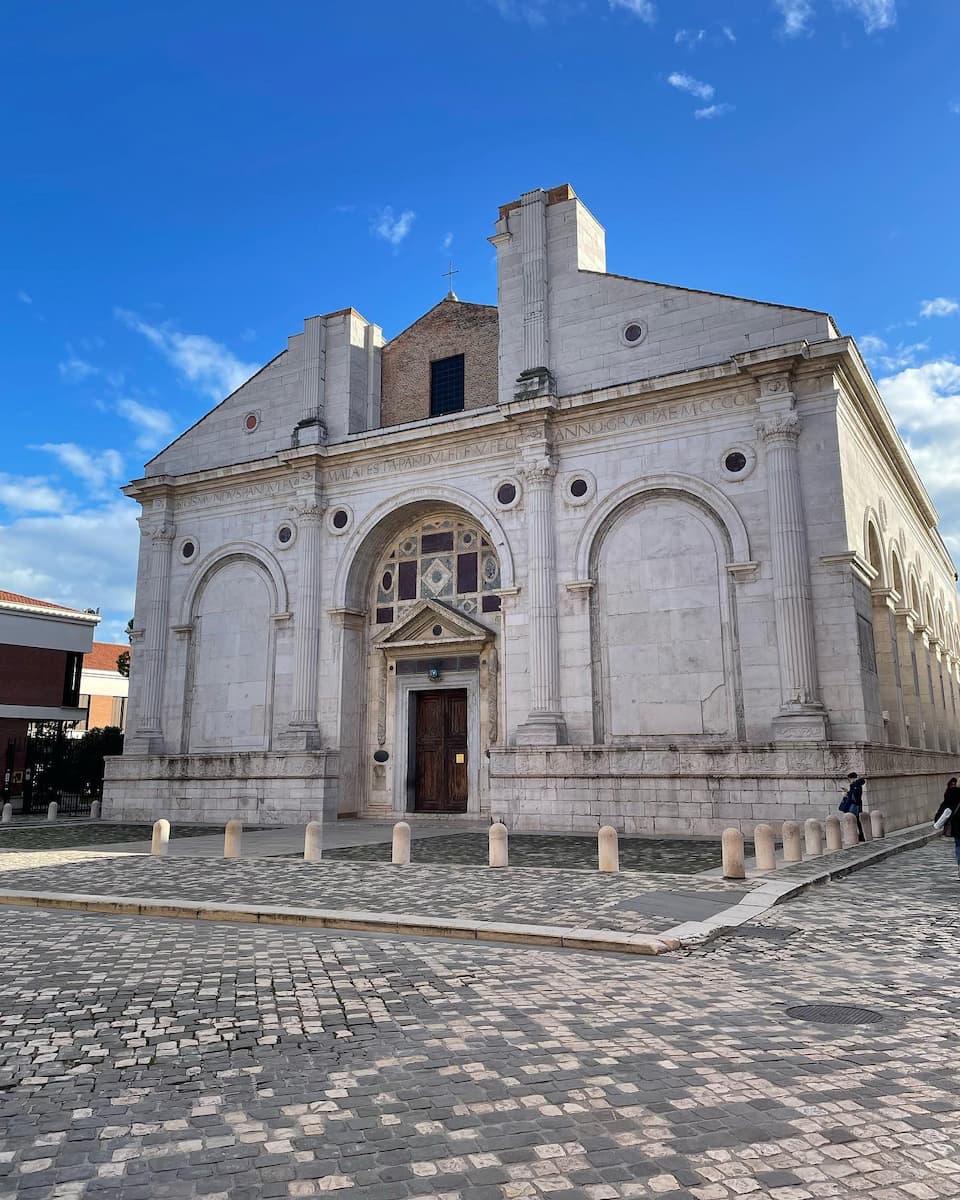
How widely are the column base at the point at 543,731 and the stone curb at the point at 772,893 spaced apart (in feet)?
23.1

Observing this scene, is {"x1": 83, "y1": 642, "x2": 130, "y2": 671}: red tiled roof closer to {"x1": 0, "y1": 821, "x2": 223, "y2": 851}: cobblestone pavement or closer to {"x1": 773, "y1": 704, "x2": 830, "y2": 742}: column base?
{"x1": 0, "y1": 821, "x2": 223, "y2": 851}: cobblestone pavement

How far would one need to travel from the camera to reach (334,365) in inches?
1057

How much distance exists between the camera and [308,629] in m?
25.2

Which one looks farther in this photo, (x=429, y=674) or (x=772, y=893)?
(x=429, y=674)

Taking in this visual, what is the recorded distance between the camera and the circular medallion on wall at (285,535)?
26.4m

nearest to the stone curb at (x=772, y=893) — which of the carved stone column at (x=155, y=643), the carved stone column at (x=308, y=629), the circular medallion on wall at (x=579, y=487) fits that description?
the circular medallion on wall at (x=579, y=487)

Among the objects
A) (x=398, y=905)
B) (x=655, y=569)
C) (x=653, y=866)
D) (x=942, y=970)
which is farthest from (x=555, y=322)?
(x=942, y=970)

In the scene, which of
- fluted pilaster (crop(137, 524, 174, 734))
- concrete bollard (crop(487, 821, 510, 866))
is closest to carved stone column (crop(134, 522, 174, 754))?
fluted pilaster (crop(137, 524, 174, 734))

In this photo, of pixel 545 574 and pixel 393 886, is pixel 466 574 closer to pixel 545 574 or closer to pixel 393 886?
pixel 545 574

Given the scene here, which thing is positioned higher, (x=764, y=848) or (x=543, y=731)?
(x=543, y=731)

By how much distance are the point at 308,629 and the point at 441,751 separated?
5.13 m

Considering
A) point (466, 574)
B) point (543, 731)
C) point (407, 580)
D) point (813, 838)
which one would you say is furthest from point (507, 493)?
point (813, 838)

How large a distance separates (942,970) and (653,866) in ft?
21.1

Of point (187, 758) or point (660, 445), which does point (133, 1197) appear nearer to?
point (660, 445)
